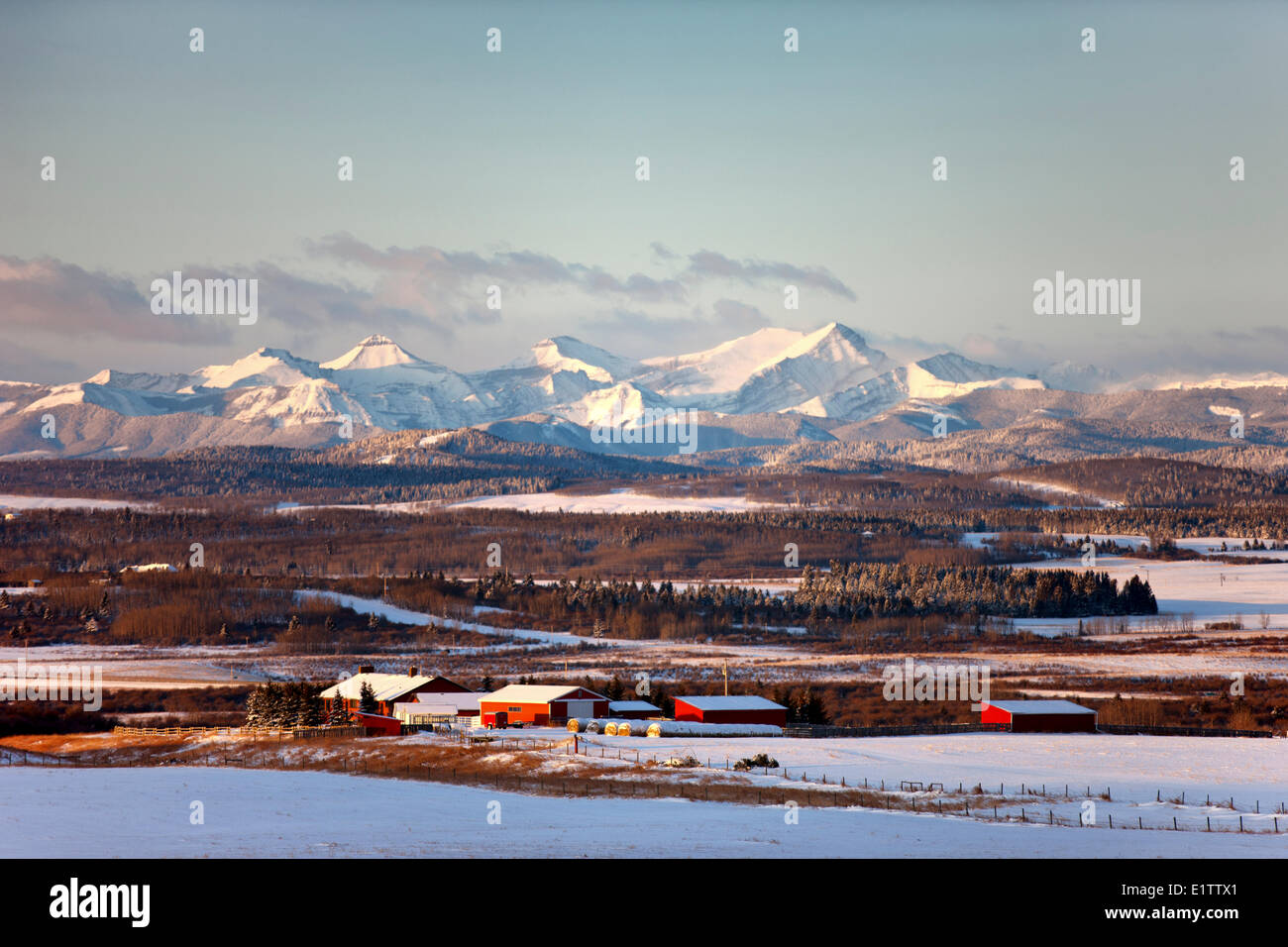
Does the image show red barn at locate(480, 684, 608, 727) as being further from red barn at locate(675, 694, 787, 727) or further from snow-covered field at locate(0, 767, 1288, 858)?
snow-covered field at locate(0, 767, 1288, 858)

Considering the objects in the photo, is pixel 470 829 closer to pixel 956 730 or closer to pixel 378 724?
pixel 378 724

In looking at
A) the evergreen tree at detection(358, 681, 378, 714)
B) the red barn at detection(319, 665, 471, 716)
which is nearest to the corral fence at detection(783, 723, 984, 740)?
the red barn at detection(319, 665, 471, 716)

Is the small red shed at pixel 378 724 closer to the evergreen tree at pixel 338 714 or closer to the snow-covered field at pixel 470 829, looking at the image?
the evergreen tree at pixel 338 714

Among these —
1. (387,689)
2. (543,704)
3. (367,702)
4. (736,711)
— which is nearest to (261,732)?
(367,702)

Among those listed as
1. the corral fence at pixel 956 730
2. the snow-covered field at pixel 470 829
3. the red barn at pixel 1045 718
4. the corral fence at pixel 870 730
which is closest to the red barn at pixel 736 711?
the corral fence at pixel 956 730
